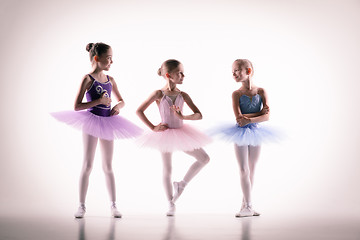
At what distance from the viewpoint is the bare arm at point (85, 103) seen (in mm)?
4340

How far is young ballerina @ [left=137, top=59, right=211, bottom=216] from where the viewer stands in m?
4.47

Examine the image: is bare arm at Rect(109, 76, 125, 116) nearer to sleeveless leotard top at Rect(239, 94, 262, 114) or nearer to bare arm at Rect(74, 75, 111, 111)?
bare arm at Rect(74, 75, 111, 111)

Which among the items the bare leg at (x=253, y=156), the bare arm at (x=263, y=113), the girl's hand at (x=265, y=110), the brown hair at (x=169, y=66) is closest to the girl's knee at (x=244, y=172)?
the bare leg at (x=253, y=156)

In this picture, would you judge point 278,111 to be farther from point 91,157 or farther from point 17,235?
point 17,235

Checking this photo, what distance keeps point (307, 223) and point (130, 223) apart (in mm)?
1315

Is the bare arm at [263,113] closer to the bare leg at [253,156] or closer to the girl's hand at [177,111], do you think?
the bare leg at [253,156]

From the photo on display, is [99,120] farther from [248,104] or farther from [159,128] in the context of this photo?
[248,104]

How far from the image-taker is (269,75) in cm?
651

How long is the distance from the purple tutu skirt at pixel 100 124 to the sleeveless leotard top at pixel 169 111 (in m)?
0.25

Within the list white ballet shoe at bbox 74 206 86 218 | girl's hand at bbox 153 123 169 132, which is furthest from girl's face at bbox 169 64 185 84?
white ballet shoe at bbox 74 206 86 218

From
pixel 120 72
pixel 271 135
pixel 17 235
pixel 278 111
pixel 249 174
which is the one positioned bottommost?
pixel 17 235

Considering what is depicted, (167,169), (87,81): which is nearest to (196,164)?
(167,169)

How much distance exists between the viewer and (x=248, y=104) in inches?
180

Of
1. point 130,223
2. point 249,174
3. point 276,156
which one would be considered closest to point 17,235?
point 130,223
